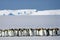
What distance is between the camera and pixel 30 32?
1.30 metres

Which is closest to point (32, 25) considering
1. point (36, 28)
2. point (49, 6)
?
point (36, 28)

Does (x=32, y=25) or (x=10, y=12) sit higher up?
(x=10, y=12)

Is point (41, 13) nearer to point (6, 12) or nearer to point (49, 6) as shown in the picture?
point (49, 6)

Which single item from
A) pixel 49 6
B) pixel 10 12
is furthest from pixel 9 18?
pixel 49 6

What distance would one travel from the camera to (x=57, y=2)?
1319mm

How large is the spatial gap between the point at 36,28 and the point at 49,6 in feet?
0.89

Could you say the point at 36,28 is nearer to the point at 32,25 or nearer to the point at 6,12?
the point at 32,25

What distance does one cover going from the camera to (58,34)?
4.15 ft

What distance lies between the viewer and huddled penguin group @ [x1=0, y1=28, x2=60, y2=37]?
1.28 metres

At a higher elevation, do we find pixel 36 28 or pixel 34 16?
pixel 34 16

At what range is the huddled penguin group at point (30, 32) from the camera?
1.28 m

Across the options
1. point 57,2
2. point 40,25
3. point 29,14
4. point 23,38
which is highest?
point 57,2

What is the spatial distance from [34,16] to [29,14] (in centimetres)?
6

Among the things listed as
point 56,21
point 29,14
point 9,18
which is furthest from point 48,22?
point 9,18
